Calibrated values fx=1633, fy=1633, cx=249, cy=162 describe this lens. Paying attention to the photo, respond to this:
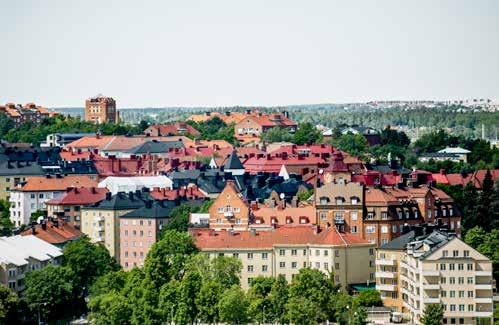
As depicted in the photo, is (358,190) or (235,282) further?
(358,190)

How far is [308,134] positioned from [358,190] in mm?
69000

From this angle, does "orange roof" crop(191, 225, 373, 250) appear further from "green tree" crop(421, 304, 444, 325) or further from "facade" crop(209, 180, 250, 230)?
"green tree" crop(421, 304, 444, 325)

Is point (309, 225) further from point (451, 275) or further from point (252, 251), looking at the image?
point (451, 275)

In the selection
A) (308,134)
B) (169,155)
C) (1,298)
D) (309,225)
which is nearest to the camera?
(1,298)

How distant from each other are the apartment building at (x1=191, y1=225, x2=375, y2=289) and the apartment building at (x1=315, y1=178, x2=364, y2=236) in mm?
2187

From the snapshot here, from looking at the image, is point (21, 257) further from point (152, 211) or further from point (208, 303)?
point (152, 211)

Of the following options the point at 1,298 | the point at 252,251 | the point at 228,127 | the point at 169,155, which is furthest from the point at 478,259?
the point at 228,127

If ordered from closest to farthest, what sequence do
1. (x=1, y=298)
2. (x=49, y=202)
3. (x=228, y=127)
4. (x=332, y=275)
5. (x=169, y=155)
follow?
(x=1, y=298), (x=332, y=275), (x=49, y=202), (x=169, y=155), (x=228, y=127)

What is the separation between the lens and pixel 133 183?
116438 millimetres

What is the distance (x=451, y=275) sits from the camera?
7319 centimetres

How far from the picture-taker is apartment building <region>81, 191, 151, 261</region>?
100312 mm

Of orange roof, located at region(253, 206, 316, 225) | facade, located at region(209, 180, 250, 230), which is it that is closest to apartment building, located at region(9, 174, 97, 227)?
facade, located at region(209, 180, 250, 230)

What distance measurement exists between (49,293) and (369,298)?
1500 cm

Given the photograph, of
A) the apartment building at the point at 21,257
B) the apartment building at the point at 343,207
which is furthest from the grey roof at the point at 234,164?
the apartment building at the point at 343,207
